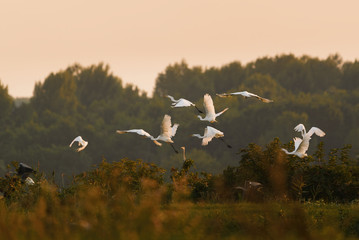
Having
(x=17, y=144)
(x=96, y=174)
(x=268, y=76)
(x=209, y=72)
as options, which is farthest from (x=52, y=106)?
(x=96, y=174)

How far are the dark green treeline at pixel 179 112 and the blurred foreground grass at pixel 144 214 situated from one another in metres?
47.1

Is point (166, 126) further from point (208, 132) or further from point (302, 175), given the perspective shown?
point (302, 175)

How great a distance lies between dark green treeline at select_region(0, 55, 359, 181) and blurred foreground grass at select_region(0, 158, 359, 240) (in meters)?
47.1

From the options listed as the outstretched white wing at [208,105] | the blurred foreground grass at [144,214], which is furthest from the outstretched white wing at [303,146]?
the outstretched white wing at [208,105]

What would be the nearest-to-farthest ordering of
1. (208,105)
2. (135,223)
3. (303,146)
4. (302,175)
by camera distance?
(135,223) < (303,146) < (302,175) < (208,105)

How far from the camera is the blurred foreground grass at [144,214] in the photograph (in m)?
8.40

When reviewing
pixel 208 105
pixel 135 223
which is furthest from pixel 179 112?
pixel 135 223

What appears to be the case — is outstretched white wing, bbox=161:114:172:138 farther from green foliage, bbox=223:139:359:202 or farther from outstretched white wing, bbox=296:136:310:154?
outstretched white wing, bbox=296:136:310:154

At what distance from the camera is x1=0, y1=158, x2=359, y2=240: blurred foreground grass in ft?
27.6

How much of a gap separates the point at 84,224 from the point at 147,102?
3301 inches

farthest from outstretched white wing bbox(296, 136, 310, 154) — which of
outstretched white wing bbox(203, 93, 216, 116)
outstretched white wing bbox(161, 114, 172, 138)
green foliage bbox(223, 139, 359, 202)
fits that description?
outstretched white wing bbox(161, 114, 172, 138)

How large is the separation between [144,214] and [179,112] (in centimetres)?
6902

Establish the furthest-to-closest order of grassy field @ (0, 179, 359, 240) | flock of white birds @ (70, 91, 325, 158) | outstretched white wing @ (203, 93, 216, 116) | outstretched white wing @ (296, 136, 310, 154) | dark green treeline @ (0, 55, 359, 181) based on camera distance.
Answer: dark green treeline @ (0, 55, 359, 181), outstretched white wing @ (203, 93, 216, 116), flock of white birds @ (70, 91, 325, 158), outstretched white wing @ (296, 136, 310, 154), grassy field @ (0, 179, 359, 240)

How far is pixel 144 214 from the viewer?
8.06 metres
